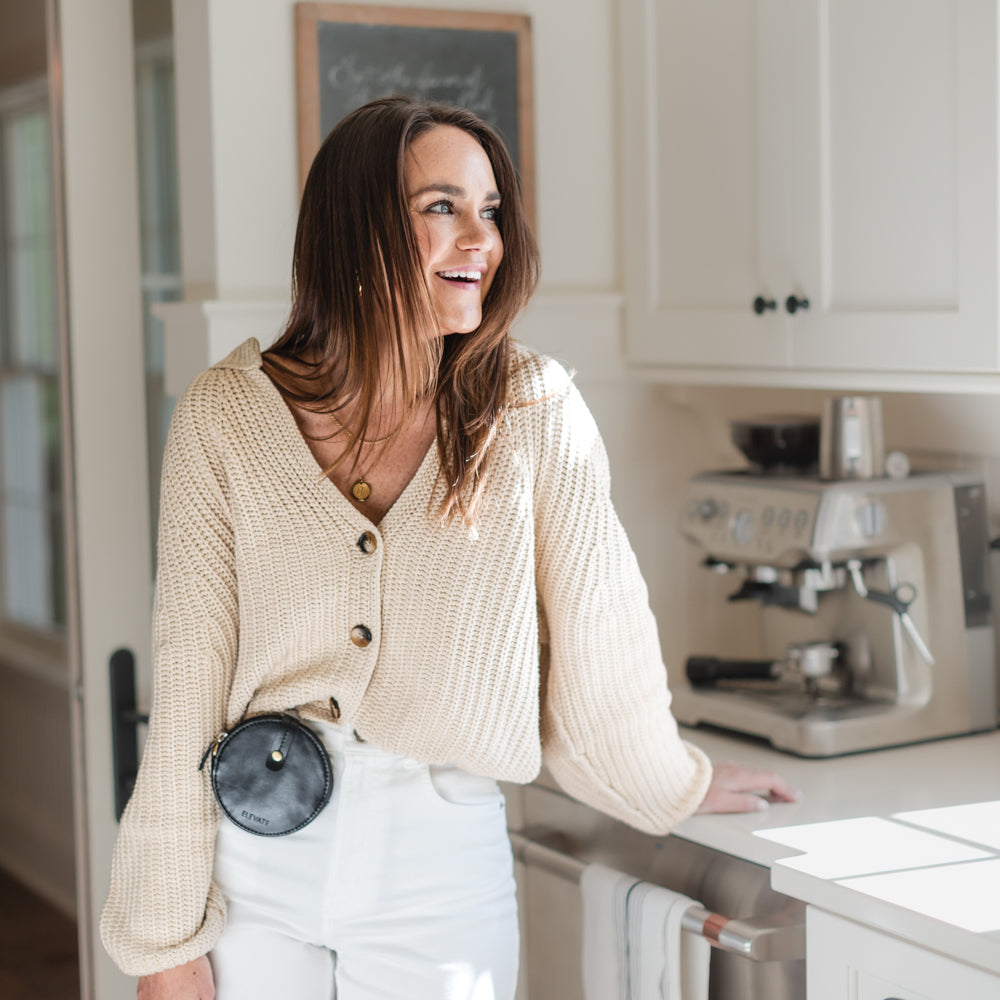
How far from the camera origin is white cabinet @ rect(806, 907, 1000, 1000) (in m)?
1.38

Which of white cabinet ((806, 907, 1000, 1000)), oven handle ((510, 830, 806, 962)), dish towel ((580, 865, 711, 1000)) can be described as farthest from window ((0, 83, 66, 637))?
white cabinet ((806, 907, 1000, 1000))

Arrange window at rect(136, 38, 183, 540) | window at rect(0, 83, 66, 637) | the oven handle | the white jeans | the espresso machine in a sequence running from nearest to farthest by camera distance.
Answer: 1. the white jeans
2. the oven handle
3. the espresso machine
4. window at rect(136, 38, 183, 540)
5. window at rect(0, 83, 66, 637)

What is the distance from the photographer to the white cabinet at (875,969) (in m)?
1.38

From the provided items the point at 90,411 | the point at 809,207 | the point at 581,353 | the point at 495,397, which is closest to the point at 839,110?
the point at 809,207

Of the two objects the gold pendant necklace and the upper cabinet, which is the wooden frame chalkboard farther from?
the gold pendant necklace

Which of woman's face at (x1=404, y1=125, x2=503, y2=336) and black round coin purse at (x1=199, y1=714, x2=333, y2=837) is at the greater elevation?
woman's face at (x1=404, y1=125, x2=503, y2=336)

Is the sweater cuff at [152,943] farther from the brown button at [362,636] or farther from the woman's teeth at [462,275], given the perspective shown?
the woman's teeth at [462,275]

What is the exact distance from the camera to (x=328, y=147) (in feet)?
4.92

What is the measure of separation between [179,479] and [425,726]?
0.37m

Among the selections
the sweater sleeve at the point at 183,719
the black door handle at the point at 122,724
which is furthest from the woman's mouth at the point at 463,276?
the black door handle at the point at 122,724

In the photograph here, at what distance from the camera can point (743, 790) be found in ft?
5.74

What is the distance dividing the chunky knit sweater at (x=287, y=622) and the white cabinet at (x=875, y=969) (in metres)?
0.38

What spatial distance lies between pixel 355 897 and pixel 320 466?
1.49ft

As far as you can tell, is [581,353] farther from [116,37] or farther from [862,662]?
[116,37]
